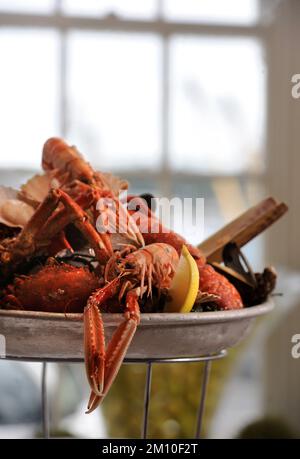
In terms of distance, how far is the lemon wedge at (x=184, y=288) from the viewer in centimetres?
64

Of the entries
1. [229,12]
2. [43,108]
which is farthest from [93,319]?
[229,12]

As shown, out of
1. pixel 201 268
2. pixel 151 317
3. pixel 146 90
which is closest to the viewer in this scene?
pixel 151 317

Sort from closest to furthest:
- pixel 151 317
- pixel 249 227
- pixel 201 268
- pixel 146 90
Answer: pixel 151 317 < pixel 201 268 < pixel 249 227 < pixel 146 90

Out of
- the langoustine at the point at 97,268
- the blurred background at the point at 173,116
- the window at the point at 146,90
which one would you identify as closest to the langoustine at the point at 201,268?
the langoustine at the point at 97,268

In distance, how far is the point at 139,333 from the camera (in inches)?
25.5

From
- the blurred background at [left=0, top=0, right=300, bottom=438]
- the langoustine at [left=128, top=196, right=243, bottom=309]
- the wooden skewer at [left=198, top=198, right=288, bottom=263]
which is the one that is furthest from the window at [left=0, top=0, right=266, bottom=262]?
the langoustine at [left=128, top=196, right=243, bottom=309]

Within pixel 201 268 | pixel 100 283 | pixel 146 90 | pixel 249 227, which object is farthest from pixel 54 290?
pixel 146 90

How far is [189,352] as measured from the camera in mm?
689

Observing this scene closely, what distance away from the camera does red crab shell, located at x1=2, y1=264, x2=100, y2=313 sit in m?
0.67

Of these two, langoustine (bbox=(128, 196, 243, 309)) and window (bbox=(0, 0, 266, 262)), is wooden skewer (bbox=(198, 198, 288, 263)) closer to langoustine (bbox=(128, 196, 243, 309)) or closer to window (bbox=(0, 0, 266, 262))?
langoustine (bbox=(128, 196, 243, 309))

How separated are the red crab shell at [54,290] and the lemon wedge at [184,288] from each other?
0.23ft

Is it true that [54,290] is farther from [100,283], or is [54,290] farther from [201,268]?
[201,268]

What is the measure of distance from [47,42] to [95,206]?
1.80 metres

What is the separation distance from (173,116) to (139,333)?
6.29ft
